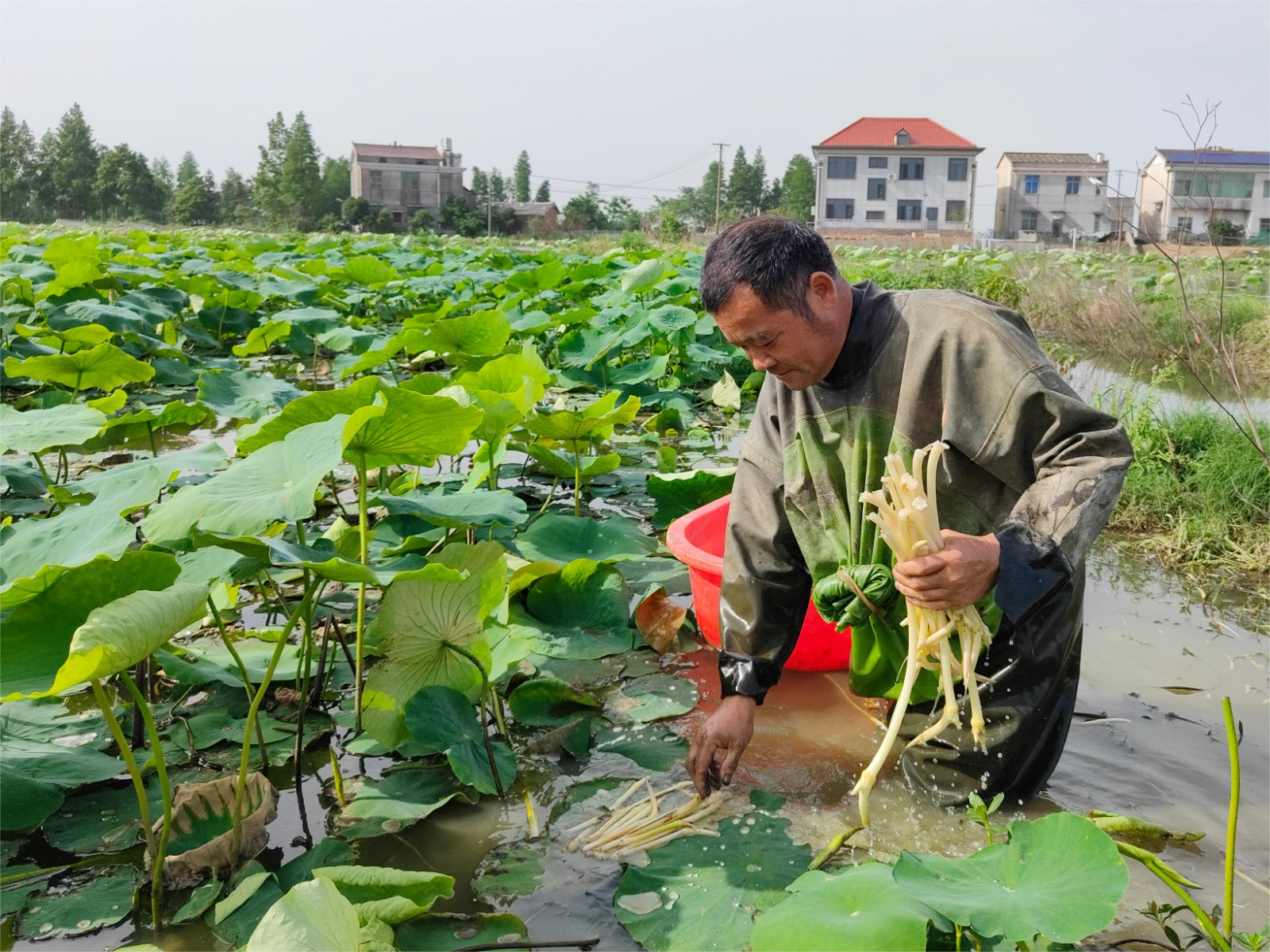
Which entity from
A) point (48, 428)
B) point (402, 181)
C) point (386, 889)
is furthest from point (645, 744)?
point (402, 181)

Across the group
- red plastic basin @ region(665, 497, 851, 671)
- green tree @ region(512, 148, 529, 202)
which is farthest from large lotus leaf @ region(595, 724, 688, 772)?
green tree @ region(512, 148, 529, 202)

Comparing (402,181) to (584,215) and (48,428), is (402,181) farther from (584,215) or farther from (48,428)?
(48,428)

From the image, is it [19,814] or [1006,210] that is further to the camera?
[1006,210]

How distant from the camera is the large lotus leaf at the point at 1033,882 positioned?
120 centimetres

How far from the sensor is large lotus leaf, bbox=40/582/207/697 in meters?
1.21

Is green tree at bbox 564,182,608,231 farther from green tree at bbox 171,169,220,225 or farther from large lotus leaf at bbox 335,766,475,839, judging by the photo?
large lotus leaf at bbox 335,766,475,839

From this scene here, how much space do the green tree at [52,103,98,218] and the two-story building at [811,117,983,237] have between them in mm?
35835

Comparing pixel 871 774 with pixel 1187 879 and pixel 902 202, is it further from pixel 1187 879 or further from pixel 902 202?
pixel 902 202

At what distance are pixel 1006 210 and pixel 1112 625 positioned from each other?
52.0 m

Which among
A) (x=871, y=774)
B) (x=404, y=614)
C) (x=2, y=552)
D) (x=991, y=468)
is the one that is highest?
(x=991, y=468)

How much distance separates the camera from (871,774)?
1562 millimetres

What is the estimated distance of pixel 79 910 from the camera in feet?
5.43

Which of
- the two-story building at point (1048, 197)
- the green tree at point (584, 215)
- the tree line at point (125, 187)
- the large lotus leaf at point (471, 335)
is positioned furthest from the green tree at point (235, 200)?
the large lotus leaf at point (471, 335)

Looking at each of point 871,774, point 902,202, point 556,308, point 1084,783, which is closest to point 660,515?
point 1084,783
